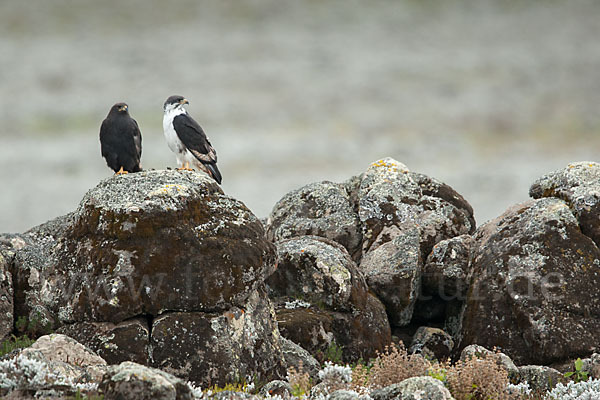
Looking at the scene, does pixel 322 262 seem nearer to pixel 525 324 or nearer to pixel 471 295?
pixel 471 295

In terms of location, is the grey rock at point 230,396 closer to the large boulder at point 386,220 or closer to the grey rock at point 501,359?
the grey rock at point 501,359

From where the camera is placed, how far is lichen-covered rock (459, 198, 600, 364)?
50.2ft

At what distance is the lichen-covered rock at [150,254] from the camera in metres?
12.4

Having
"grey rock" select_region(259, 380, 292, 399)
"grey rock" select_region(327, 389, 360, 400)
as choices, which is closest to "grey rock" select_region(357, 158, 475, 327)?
"grey rock" select_region(259, 380, 292, 399)

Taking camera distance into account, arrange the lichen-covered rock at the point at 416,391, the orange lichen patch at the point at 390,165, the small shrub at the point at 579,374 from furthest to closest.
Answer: the orange lichen patch at the point at 390,165 → the small shrub at the point at 579,374 → the lichen-covered rock at the point at 416,391

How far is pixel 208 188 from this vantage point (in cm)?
1405

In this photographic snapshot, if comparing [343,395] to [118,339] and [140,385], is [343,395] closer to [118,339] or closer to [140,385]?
[140,385]

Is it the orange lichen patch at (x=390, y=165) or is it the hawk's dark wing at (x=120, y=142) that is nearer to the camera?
the hawk's dark wing at (x=120, y=142)

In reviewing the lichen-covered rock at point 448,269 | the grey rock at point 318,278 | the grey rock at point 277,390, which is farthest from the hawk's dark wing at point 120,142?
the lichen-covered rock at point 448,269

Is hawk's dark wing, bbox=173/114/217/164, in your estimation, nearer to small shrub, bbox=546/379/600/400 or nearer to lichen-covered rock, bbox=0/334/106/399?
lichen-covered rock, bbox=0/334/106/399

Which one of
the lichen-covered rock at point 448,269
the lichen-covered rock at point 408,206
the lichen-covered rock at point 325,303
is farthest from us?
the lichen-covered rock at point 408,206

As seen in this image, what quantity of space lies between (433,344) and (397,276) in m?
1.93

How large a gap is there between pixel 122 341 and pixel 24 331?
2.87 meters

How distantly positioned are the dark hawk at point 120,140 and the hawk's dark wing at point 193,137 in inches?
52.1
